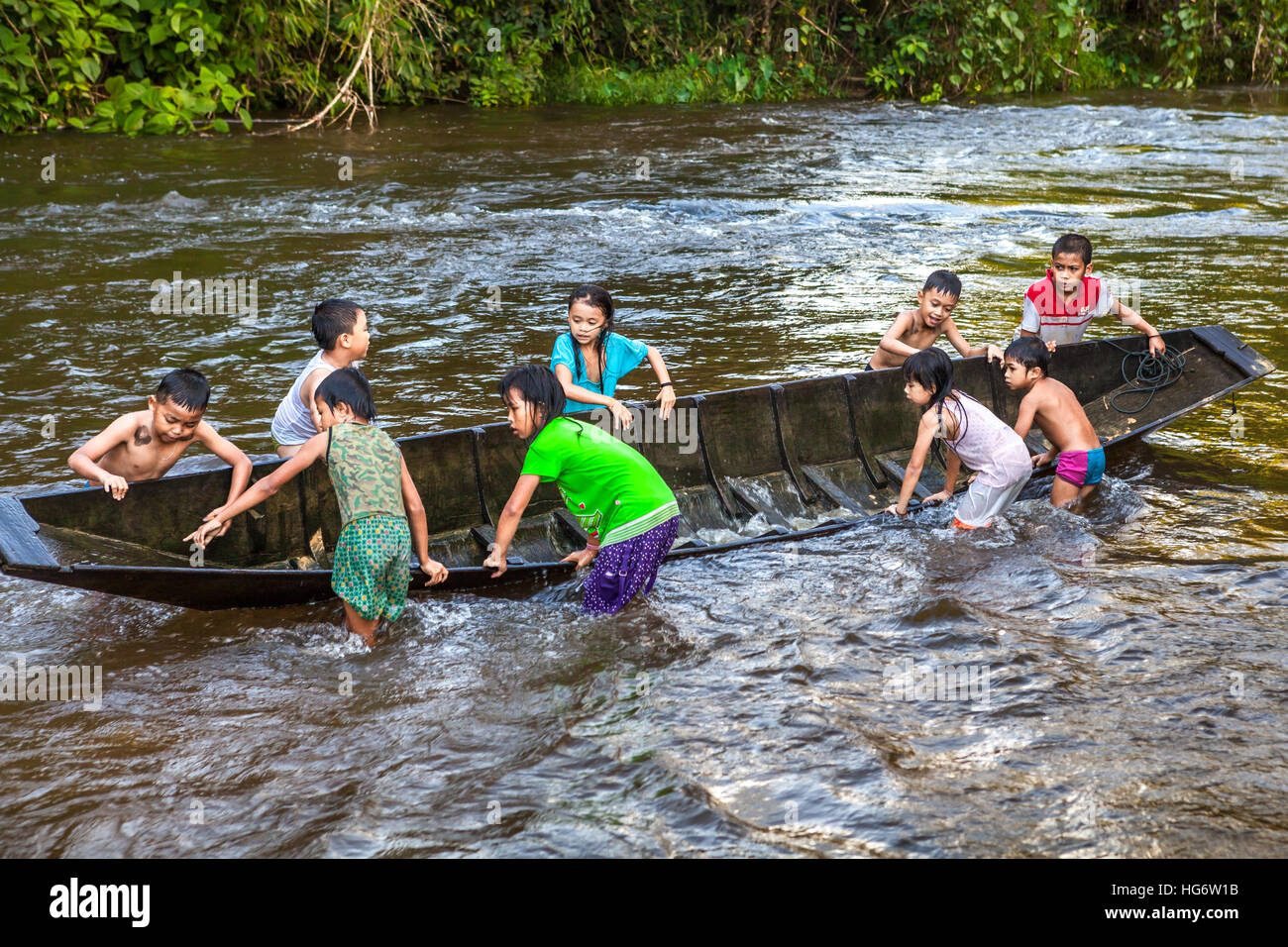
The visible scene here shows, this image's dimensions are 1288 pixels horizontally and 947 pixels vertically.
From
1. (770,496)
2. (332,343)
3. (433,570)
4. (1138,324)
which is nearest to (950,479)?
(770,496)

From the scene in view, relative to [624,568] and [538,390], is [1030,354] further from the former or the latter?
[538,390]

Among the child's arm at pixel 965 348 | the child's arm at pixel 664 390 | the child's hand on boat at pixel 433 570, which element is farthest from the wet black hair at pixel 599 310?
the child's arm at pixel 965 348

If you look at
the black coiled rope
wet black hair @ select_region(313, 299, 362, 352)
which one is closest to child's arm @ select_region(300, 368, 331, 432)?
wet black hair @ select_region(313, 299, 362, 352)

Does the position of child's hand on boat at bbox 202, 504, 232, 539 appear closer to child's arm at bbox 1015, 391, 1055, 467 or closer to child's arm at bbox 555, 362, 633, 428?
child's arm at bbox 555, 362, 633, 428

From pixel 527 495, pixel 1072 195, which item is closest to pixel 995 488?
pixel 527 495

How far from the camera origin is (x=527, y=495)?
4.70 m

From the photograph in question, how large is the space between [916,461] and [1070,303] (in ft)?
7.22

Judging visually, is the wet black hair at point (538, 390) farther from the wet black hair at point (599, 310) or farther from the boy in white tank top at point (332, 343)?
the wet black hair at point (599, 310)

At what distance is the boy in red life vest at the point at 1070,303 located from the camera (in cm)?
670

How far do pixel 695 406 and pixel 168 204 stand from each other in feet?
29.5

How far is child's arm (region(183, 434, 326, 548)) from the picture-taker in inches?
183

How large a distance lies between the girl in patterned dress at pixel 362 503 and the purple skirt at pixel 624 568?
2.21 ft

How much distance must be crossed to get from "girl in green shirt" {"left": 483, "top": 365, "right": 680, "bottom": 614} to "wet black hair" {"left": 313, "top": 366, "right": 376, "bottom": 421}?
1.89ft
